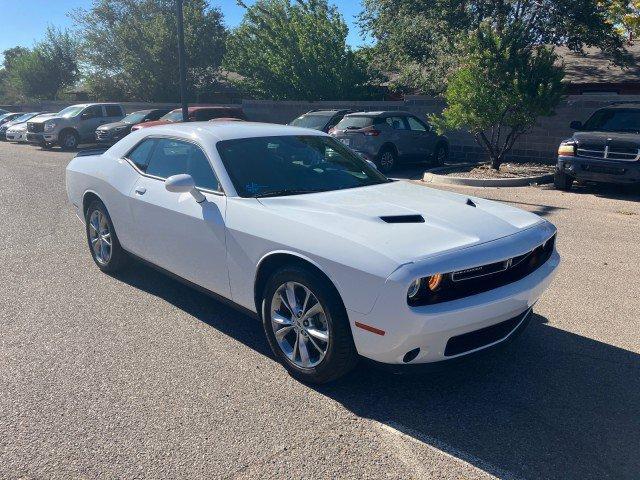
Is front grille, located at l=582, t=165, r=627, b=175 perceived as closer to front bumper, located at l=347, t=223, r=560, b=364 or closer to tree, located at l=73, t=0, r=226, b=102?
front bumper, located at l=347, t=223, r=560, b=364

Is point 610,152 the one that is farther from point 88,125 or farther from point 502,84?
point 88,125

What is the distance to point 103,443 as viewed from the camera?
3.20 m

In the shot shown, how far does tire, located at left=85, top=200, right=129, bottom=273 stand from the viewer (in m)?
5.78

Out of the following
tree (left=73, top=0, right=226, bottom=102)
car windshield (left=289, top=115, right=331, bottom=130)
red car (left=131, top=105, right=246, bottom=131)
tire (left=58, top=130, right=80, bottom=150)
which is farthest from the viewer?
tree (left=73, top=0, right=226, bottom=102)

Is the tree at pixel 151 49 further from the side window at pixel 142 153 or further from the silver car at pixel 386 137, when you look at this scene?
the side window at pixel 142 153

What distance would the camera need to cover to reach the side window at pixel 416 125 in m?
15.8

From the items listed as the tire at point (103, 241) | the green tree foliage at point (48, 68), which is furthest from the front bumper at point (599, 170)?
the green tree foliage at point (48, 68)

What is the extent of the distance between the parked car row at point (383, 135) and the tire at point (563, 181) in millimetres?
4388

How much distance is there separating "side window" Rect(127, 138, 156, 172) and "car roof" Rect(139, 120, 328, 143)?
3.8 inches

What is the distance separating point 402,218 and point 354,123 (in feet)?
37.4

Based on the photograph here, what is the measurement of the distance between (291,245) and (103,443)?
1.52 m

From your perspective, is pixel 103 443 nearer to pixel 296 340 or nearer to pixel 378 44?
pixel 296 340

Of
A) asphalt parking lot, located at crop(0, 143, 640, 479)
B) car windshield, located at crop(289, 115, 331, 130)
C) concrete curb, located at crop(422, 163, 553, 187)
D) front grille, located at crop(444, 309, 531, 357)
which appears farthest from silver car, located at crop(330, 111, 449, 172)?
front grille, located at crop(444, 309, 531, 357)

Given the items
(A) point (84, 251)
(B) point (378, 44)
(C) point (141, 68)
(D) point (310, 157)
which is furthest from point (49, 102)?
(D) point (310, 157)
